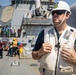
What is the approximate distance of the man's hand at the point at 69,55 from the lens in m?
2.28

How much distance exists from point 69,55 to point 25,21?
2334 centimetres

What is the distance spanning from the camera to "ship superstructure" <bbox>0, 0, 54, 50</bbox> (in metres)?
24.4

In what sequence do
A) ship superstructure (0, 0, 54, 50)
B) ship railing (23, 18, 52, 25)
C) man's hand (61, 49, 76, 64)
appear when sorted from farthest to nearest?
ship railing (23, 18, 52, 25), ship superstructure (0, 0, 54, 50), man's hand (61, 49, 76, 64)

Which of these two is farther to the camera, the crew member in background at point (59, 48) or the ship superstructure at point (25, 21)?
the ship superstructure at point (25, 21)

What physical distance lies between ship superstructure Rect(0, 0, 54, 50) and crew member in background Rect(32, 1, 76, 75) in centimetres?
1713

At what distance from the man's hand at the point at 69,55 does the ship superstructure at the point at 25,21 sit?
17.3 meters

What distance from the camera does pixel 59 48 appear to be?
7.79ft

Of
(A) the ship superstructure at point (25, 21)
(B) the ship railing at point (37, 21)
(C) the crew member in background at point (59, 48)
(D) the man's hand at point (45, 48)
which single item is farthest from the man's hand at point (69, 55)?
(B) the ship railing at point (37, 21)

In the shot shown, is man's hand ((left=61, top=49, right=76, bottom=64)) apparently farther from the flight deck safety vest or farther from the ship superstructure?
the ship superstructure

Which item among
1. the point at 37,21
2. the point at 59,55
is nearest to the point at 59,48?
the point at 59,55

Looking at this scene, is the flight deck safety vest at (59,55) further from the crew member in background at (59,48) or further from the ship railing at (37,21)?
the ship railing at (37,21)

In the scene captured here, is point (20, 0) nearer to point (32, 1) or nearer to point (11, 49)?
point (32, 1)

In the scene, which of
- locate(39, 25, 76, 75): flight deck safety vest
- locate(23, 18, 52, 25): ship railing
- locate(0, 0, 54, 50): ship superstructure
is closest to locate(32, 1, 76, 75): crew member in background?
locate(39, 25, 76, 75): flight deck safety vest

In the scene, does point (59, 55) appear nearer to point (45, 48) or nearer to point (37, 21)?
point (45, 48)
